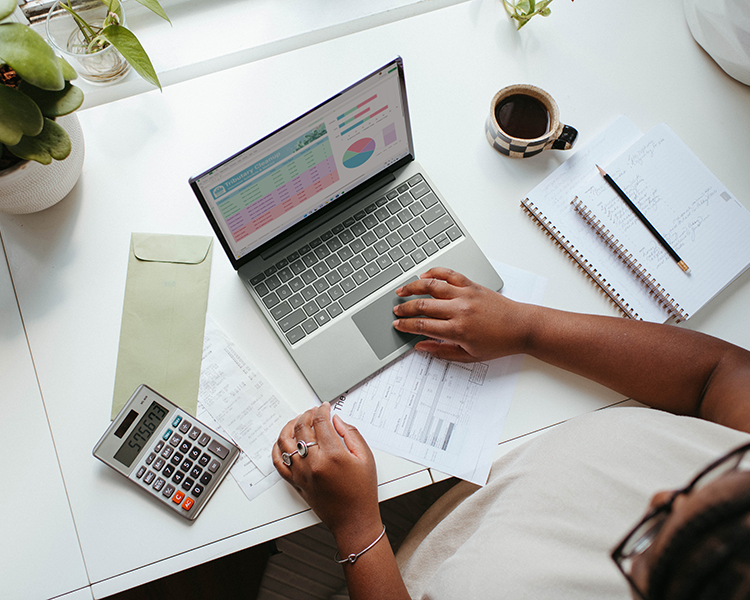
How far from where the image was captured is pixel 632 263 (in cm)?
82

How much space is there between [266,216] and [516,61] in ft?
1.84

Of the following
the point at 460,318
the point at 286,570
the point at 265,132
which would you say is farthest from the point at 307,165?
the point at 286,570

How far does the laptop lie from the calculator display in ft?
0.68

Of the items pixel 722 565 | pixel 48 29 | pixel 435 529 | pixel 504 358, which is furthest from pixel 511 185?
pixel 48 29

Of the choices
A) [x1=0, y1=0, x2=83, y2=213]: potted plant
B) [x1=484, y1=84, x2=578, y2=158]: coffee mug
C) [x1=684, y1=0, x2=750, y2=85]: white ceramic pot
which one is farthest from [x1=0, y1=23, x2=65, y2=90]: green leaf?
[x1=684, y1=0, x2=750, y2=85]: white ceramic pot

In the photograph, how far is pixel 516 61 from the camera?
0.92 m

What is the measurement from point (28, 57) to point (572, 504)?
812mm

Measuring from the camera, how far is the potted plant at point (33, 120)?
1.82 ft

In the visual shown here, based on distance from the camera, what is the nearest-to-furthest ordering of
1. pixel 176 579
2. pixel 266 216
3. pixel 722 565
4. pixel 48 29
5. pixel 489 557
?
1. pixel 722 565
2. pixel 489 557
3. pixel 266 216
4. pixel 48 29
5. pixel 176 579

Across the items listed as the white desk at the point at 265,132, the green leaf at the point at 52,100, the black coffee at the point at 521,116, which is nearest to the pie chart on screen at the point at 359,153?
the white desk at the point at 265,132

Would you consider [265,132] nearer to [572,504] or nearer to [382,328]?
[382,328]

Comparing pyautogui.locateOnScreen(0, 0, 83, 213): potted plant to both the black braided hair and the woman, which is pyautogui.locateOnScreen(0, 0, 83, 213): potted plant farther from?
the black braided hair

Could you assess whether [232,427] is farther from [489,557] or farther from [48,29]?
[48,29]

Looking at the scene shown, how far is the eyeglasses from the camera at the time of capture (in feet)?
0.87
